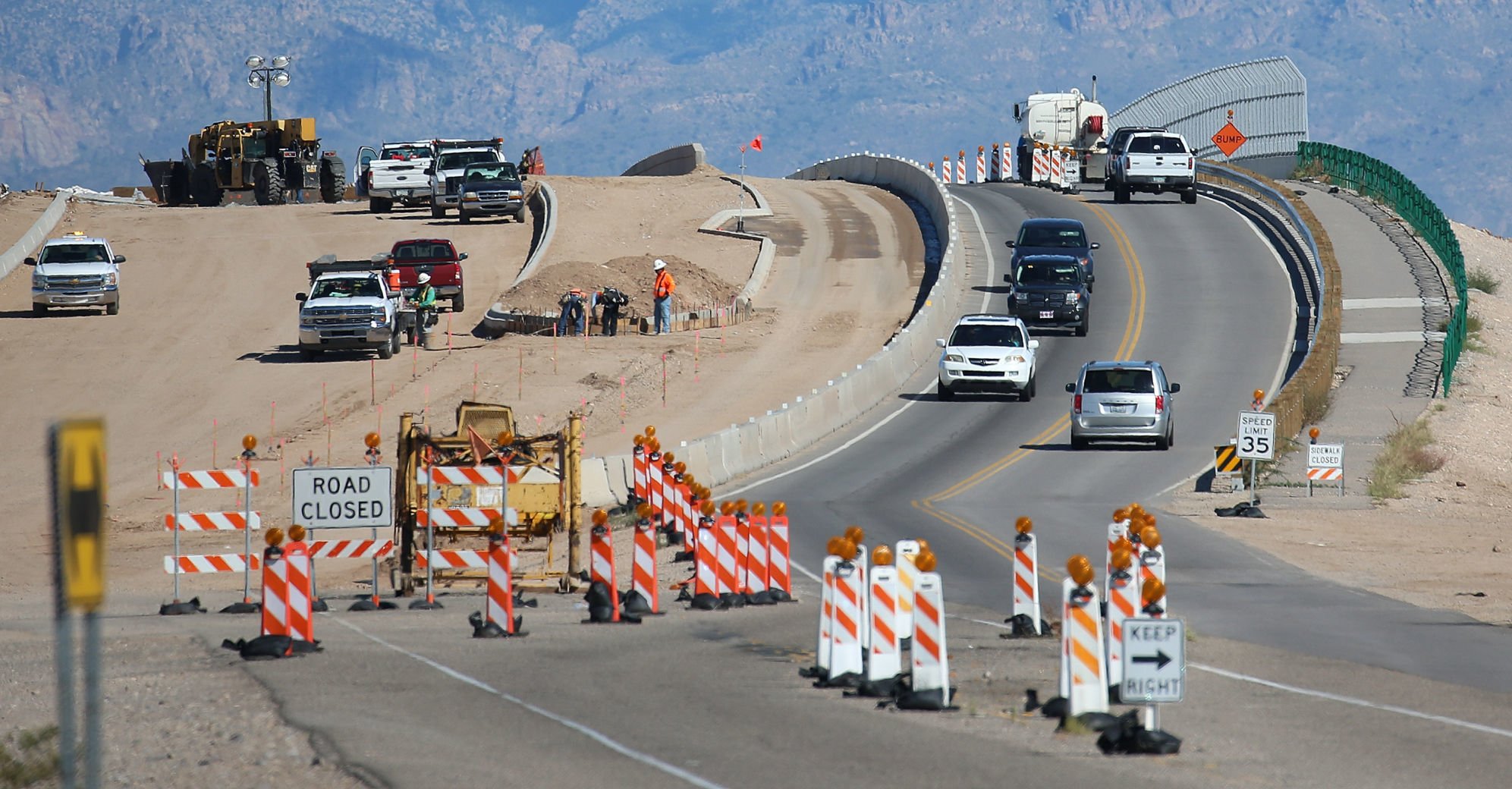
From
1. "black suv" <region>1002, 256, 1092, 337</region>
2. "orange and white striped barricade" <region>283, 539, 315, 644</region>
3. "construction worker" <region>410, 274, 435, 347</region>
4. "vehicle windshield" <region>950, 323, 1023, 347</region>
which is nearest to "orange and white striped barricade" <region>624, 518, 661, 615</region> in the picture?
"orange and white striped barricade" <region>283, 539, 315, 644</region>

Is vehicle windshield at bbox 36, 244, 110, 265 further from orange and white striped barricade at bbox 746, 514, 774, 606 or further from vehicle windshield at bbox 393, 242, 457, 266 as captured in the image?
orange and white striped barricade at bbox 746, 514, 774, 606

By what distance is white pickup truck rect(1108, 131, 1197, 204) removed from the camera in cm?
6331

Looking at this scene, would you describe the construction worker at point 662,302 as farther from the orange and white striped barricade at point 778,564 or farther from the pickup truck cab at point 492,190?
the orange and white striped barricade at point 778,564

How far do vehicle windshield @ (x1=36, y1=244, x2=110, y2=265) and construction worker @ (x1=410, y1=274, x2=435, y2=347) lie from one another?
30.1ft

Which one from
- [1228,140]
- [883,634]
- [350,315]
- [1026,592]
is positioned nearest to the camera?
[883,634]

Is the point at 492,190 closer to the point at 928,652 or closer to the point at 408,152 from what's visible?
the point at 408,152

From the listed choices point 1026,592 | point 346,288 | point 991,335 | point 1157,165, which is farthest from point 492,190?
point 1026,592

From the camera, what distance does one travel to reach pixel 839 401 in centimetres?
3675

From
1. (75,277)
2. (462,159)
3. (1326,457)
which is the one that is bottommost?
(1326,457)

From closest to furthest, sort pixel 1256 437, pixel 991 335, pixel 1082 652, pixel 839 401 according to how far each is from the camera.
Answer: pixel 1082 652
pixel 1256 437
pixel 839 401
pixel 991 335

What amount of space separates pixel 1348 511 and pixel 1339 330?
53.0 feet

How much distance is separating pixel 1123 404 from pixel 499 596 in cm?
1929

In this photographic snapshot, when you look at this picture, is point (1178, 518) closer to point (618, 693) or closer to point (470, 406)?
point (470, 406)

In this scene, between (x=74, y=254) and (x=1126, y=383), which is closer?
(x=1126, y=383)
